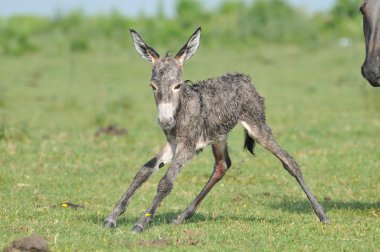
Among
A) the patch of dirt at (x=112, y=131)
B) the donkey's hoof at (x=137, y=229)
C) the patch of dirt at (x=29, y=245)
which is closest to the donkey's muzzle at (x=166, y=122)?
the donkey's hoof at (x=137, y=229)

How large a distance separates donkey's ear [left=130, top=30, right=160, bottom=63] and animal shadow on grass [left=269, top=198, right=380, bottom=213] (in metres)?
2.59

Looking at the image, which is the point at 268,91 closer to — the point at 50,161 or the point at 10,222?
the point at 50,161

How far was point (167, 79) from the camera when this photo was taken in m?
7.72

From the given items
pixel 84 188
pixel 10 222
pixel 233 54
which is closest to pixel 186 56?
pixel 10 222

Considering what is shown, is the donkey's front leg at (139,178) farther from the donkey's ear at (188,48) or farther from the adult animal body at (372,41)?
the adult animal body at (372,41)

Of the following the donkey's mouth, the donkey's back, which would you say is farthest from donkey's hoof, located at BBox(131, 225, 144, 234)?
the donkey's back

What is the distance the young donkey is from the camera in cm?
771

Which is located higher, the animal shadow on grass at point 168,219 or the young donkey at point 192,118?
the young donkey at point 192,118

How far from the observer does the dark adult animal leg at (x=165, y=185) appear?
24.7 feet

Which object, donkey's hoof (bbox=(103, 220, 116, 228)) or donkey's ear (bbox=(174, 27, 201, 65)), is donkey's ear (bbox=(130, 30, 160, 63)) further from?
donkey's hoof (bbox=(103, 220, 116, 228))

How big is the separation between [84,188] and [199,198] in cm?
239

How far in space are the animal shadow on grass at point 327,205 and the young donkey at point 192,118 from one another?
961 mm

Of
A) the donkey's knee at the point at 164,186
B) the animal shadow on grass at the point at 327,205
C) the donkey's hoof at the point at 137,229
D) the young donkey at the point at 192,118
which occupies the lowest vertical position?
the animal shadow on grass at the point at 327,205

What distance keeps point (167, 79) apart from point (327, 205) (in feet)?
9.94
